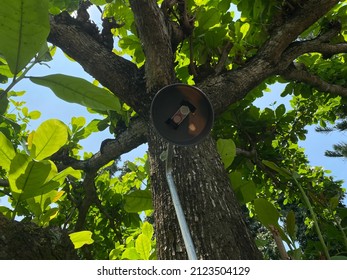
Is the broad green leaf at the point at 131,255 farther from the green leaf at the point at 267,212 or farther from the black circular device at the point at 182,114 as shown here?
the black circular device at the point at 182,114

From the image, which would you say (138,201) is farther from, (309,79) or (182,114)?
(309,79)

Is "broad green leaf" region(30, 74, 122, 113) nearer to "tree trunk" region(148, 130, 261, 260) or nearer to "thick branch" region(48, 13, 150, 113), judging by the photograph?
"tree trunk" region(148, 130, 261, 260)

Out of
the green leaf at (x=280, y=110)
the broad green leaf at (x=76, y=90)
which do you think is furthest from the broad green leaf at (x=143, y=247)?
the green leaf at (x=280, y=110)

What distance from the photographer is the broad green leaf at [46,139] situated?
1.09 metres

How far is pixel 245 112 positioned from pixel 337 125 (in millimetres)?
2988

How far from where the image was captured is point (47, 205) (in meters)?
1.30

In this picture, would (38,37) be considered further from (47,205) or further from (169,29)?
(169,29)

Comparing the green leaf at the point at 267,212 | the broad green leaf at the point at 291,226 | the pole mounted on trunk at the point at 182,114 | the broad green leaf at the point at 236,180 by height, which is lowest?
the broad green leaf at the point at 291,226

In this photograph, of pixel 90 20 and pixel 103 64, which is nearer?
pixel 103 64

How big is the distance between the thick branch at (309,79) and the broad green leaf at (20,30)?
6.45ft

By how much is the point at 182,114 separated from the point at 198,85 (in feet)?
3.18

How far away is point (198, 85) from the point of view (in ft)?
6.56

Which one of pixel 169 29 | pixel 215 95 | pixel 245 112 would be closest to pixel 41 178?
pixel 215 95

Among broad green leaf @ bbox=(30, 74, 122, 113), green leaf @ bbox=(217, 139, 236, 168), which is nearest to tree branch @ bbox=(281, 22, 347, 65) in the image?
green leaf @ bbox=(217, 139, 236, 168)
